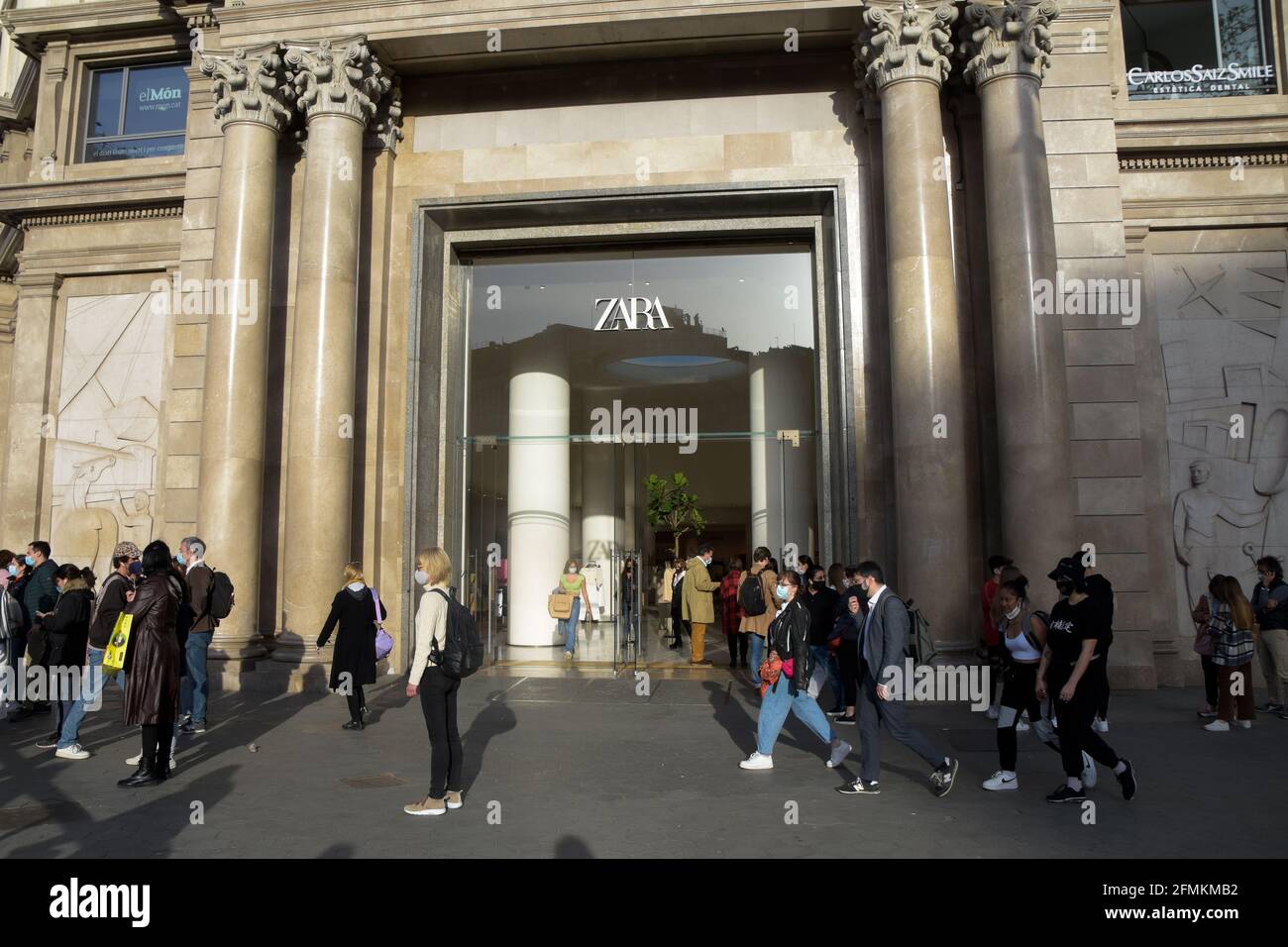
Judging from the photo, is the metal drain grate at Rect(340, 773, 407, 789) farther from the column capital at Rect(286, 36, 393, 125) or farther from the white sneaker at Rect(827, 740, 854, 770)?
the column capital at Rect(286, 36, 393, 125)

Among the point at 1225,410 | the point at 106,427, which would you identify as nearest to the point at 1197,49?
the point at 1225,410

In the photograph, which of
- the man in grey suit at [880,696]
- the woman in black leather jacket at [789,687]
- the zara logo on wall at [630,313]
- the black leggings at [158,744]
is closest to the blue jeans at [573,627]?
the zara logo on wall at [630,313]

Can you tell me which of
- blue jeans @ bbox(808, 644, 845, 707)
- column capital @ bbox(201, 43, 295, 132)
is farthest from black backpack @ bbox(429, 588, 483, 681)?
column capital @ bbox(201, 43, 295, 132)

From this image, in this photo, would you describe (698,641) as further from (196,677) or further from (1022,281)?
(196,677)

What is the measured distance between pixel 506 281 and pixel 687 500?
490cm

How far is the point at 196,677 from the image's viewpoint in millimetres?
8938

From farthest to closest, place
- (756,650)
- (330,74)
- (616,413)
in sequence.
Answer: (616,413), (330,74), (756,650)

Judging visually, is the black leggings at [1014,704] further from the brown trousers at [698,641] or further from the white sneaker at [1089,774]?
the brown trousers at [698,641]

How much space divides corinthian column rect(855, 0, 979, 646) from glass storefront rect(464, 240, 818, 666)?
267cm

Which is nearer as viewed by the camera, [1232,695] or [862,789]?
[862,789]

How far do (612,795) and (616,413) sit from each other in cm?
893

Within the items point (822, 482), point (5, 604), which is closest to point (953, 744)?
point (822, 482)

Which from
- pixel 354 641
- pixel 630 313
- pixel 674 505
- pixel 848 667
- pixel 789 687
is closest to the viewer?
pixel 789 687

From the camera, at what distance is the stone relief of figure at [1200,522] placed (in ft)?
40.1
